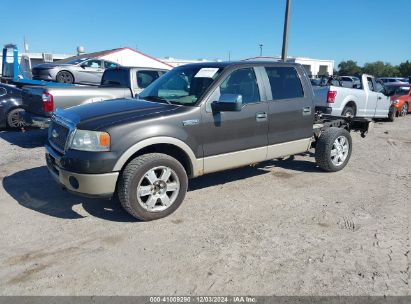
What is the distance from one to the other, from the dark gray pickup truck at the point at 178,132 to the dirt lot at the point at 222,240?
485 millimetres

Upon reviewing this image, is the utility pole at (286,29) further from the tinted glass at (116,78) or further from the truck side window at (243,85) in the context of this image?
the truck side window at (243,85)

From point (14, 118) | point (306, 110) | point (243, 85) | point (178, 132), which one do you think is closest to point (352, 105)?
point (306, 110)

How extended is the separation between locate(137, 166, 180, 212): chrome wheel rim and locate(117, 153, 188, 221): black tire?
4 cm

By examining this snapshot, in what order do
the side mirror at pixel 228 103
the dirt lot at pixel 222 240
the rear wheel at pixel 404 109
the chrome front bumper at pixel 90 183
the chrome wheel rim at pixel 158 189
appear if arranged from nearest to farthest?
the dirt lot at pixel 222 240 < the chrome front bumper at pixel 90 183 < the chrome wheel rim at pixel 158 189 < the side mirror at pixel 228 103 < the rear wheel at pixel 404 109

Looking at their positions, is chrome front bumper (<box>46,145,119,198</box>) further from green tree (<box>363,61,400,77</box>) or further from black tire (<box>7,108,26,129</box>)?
green tree (<box>363,61,400,77</box>)

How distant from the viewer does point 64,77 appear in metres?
15.6

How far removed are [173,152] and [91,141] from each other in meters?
1.05

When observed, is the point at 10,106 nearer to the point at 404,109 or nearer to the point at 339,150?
the point at 339,150

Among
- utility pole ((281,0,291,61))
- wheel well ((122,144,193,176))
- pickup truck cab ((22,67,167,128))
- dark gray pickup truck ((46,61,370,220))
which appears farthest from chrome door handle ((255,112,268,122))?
utility pole ((281,0,291,61))

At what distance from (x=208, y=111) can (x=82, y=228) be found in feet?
6.65

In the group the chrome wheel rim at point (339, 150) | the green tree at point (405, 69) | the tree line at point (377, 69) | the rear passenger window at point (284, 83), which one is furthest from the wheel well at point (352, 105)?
the green tree at point (405, 69)

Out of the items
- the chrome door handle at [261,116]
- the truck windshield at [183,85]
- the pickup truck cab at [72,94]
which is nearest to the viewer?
the truck windshield at [183,85]

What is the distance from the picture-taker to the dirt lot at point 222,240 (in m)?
3.00

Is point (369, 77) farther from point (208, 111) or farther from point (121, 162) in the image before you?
point (121, 162)
